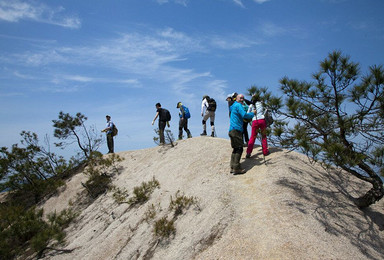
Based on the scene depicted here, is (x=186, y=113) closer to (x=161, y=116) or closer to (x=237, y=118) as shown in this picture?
(x=161, y=116)

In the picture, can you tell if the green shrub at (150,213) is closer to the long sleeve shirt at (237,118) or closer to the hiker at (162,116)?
the long sleeve shirt at (237,118)

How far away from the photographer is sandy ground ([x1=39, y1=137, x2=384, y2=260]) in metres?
4.82

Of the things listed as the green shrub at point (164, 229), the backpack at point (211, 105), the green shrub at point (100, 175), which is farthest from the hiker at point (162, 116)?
the green shrub at point (164, 229)

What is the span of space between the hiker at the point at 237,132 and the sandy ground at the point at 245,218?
358 mm

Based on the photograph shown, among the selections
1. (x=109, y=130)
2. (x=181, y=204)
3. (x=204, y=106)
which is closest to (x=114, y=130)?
(x=109, y=130)

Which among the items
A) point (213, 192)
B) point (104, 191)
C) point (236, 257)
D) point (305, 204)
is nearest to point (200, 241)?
point (236, 257)

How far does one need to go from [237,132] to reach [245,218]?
8.38 ft

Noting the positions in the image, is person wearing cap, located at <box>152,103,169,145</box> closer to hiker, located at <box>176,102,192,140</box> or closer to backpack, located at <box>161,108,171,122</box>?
backpack, located at <box>161,108,171,122</box>

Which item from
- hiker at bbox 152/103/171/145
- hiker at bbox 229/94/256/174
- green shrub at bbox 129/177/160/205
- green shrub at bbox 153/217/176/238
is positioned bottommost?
green shrub at bbox 153/217/176/238

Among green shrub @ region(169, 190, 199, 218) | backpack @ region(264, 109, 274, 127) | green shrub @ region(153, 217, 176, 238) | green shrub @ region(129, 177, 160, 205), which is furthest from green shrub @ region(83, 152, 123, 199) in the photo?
backpack @ region(264, 109, 274, 127)

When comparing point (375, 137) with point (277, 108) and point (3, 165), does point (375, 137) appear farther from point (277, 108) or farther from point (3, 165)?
point (3, 165)

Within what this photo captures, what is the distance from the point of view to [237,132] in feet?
23.7

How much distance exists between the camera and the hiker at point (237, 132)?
7152mm

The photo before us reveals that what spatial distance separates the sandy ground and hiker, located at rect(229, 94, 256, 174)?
1.18 ft
